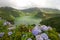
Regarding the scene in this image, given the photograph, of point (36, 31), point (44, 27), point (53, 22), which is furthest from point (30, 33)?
point (53, 22)

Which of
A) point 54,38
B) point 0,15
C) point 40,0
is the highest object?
point 40,0

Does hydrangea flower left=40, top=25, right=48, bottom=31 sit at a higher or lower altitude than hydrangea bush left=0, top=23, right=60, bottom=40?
higher

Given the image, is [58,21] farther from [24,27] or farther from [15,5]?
[15,5]

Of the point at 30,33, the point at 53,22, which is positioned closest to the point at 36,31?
the point at 30,33

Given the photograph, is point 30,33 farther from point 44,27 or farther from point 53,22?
point 53,22

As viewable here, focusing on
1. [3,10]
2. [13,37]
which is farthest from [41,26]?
[3,10]

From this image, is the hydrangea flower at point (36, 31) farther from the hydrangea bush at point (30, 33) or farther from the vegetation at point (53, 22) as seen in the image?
the vegetation at point (53, 22)

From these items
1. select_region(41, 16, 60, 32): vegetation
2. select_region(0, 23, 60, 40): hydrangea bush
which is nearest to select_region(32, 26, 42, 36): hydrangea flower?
select_region(0, 23, 60, 40): hydrangea bush

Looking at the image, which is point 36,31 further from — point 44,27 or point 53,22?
point 53,22

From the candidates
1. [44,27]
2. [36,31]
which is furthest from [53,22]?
[36,31]

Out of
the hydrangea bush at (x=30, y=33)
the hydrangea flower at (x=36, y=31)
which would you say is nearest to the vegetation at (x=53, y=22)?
the hydrangea bush at (x=30, y=33)

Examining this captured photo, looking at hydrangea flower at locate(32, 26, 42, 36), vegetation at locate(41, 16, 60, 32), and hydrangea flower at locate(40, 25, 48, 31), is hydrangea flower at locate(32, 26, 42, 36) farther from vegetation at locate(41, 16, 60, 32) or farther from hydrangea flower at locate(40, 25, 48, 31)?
vegetation at locate(41, 16, 60, 32)
